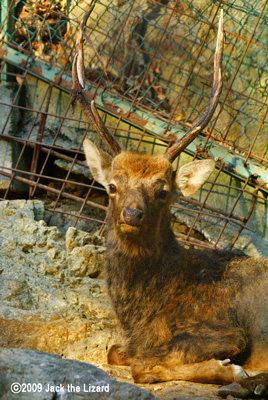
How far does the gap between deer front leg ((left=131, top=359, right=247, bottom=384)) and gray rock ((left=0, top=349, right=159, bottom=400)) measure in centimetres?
142

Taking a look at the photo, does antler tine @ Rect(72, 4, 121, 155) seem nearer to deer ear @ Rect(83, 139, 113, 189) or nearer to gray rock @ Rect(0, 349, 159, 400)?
deer ear @ Rect(83, 139, 113, 189)

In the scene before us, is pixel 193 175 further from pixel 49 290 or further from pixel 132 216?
pixel 49 290

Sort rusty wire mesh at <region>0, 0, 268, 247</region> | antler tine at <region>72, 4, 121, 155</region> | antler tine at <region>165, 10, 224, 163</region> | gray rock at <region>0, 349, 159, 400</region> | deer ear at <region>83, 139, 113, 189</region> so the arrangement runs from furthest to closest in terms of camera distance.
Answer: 1. rusty wire mesh at <region>0, 0, 268, 247</region>
2. deer ear at <region>83, 139, 113, 189</region>
3. antler tine at <region>72, 4, 121, 155</region>
4. antler tine at <region>165, 10, 224, 163</region>
5. gray rock at <region>0, 349, 159, 400</region>

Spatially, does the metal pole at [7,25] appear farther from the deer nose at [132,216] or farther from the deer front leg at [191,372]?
the deer front leg at [191,372]

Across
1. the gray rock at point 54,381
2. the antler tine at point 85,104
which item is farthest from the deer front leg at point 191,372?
the antler tine at point 85,104

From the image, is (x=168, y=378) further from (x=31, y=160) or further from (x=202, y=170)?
(x=31, y=160)

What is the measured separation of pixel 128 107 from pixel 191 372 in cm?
493

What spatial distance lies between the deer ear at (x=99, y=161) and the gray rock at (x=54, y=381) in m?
2.79

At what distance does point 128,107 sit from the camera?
7.94 meters

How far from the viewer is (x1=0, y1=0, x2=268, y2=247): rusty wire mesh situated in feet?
24.2

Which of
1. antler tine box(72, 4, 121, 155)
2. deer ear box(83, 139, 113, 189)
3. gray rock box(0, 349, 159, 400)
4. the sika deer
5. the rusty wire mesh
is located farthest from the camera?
the rusty wire mesh

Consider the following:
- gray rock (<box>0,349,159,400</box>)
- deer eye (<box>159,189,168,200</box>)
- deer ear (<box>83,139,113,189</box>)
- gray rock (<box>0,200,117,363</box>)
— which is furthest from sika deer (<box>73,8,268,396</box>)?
gray rock (<box>0,349,159,400</box>)

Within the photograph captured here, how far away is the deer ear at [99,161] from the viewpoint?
5.34m

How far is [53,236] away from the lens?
6270mm
